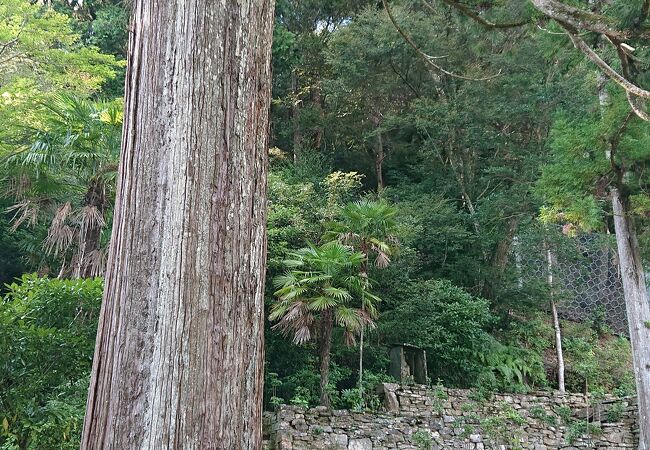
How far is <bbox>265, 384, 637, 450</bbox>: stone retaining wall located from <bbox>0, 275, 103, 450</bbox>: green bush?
10.8ft

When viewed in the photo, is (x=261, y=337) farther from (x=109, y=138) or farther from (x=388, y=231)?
(x=388, y=231)

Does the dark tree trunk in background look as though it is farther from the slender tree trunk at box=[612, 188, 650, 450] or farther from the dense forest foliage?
the slender tree trunk at box=[612, 188, 650, 450]

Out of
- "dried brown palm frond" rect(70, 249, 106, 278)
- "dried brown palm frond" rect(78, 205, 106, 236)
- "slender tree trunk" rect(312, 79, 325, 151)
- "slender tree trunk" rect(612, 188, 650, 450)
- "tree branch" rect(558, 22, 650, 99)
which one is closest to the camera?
"tree branch" rect(558, 22, 650, 99)

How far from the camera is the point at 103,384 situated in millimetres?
1731

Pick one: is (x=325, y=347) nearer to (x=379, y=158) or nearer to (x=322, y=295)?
(x=322, y=295)

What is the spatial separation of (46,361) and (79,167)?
11.1 ft

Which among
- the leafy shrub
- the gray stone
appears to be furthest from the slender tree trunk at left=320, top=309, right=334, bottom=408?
the leafy shrub

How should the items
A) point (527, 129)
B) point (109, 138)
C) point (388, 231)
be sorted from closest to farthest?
point (109, 138) < point (388, 231) < point (527, 129)

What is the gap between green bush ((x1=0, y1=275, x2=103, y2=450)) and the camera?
5.00 m

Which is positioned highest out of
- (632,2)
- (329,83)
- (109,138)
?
(329,83)

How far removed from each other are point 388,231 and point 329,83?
5.87 meters

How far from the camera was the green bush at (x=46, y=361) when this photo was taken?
5.00 meters

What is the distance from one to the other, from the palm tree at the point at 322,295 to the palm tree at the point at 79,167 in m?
2.35

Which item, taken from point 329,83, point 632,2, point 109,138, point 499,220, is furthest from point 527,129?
point 109,138
